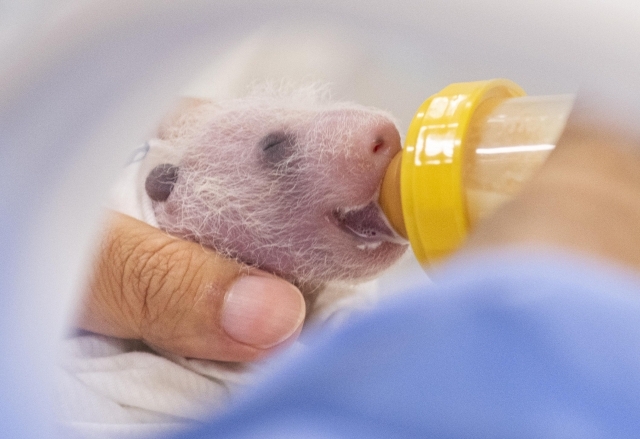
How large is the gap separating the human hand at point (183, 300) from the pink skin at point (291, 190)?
2 cm

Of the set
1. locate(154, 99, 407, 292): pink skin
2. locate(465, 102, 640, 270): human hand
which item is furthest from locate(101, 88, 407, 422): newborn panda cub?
locate(465, 102, 640, 270): human hand

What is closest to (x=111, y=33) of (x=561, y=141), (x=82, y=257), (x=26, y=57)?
(x=26, y=57)

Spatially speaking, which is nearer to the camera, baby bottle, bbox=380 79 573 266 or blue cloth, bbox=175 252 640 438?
blue cloth, bbox=175 252 640 438

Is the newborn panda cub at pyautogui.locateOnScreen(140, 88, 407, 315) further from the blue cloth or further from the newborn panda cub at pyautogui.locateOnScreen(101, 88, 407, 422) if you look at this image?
the blue cloth

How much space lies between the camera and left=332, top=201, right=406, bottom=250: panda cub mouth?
42 centimetres

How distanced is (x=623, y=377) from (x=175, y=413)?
0.38 metres

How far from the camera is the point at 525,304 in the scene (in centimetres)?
21

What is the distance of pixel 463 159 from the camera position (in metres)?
0.33

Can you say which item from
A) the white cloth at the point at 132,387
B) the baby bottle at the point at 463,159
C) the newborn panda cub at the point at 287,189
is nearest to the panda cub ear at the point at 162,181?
the newborn panda cub at the point at 287,189

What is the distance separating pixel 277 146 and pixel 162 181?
12 centimetres

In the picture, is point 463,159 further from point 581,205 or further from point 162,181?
point 162,181

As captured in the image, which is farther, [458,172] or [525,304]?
[458,172]

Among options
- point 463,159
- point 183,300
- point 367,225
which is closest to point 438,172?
point 463,159

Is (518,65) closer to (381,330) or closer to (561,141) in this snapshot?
(561,141)
